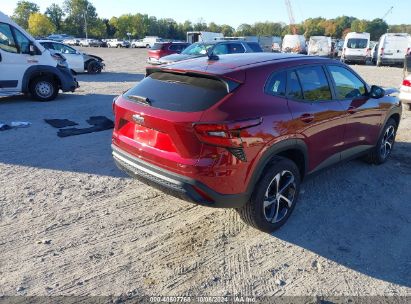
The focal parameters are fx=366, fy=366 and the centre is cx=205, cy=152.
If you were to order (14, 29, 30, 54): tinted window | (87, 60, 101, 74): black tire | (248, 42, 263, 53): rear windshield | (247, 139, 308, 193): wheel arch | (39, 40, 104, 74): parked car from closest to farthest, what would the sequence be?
(247, 139, 308, 193): wheel arch < (14, 29, 30, 54): tinted window < (39, 40, 104, 74): parked car < (248, 42, 263, 53): rear windshield < (87, 60, 101, 74): black tire

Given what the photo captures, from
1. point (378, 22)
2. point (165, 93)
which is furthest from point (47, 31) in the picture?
point (165, 93)

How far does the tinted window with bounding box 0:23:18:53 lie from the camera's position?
9191 millimetres

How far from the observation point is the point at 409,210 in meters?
4.26

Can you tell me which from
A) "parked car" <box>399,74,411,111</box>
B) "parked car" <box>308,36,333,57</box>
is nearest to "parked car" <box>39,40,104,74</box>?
"parked car" <box>399,74,411,111</box>

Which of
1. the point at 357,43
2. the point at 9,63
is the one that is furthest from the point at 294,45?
the point at 9,63

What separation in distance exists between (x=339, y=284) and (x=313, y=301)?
341 millimetres

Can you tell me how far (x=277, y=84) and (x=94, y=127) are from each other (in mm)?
4703

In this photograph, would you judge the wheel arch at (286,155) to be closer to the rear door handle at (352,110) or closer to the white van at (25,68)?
the rear door handle at (352,110)

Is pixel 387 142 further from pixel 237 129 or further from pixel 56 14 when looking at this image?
pixel 56 14

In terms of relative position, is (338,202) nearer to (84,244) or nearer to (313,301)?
(313,301)

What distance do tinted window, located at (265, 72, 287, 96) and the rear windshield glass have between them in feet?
1.65

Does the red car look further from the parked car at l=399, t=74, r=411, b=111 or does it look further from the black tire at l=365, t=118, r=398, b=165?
the black tire at l=365, t=118, r=398, b=165

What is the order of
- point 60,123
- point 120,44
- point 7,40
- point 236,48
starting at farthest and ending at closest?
point 120,44 < point 236,48 < point 7,40 < point 60,123

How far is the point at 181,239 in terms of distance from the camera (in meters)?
3.55
